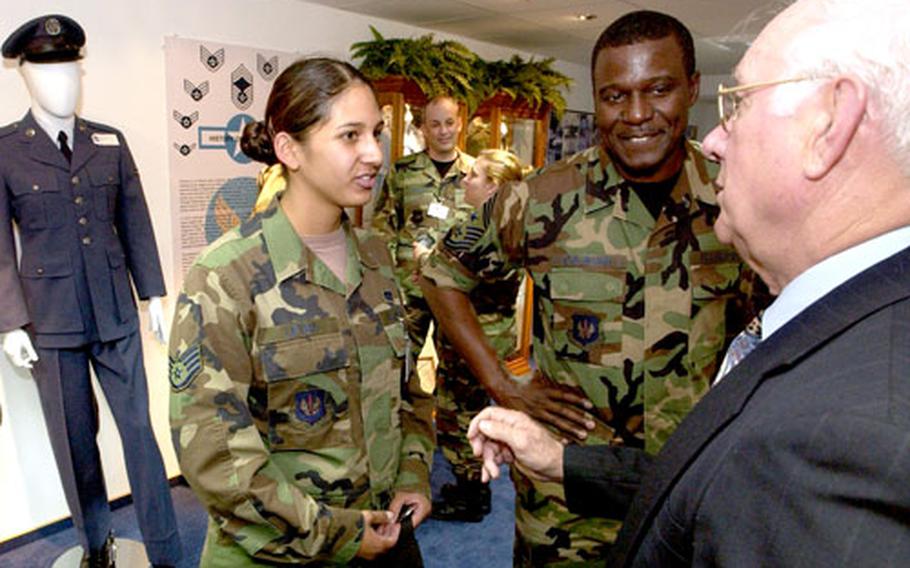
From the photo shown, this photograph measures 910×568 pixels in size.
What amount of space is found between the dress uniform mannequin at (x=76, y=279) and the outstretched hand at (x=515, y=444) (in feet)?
6.66

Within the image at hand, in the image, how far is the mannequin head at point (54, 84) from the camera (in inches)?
96.3

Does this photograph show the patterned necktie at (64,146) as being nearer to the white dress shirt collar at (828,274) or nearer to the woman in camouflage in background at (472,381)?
the woman in camouflage in background at (472,381)

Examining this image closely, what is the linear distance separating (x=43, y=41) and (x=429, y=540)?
8.46 ft

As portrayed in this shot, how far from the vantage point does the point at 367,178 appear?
152 centimetres

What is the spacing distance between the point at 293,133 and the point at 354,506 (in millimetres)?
844

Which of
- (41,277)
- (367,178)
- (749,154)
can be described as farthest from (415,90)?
(749,154)

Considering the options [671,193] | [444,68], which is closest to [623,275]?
[671,193]

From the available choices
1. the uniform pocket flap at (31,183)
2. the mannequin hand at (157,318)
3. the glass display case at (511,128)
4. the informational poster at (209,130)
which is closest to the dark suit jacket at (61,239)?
the uniform pocket flap at (31,183)

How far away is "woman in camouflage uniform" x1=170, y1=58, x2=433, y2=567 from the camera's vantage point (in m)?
1.26

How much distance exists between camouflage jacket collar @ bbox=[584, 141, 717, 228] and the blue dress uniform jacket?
2.04 m

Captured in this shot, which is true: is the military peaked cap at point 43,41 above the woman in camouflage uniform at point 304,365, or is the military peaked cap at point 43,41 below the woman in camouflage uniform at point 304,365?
above

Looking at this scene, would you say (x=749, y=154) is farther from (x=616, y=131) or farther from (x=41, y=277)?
(x=41, y=277)

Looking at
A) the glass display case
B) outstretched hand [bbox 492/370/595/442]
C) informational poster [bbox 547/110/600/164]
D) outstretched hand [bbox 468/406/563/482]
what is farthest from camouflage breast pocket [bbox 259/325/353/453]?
informational poster [bbox 547/110/600/164]

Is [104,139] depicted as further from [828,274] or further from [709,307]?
[828,274]
